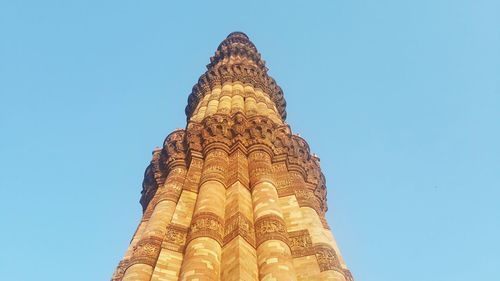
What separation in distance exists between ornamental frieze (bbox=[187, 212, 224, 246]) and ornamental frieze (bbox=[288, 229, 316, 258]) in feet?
4.37

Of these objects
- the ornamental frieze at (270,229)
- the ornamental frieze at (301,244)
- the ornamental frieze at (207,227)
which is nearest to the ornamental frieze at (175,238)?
the ornamental frieze at (207,227)

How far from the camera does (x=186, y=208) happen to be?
10.3m

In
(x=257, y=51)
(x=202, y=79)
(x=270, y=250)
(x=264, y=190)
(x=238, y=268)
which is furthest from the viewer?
(x=257, y=51)

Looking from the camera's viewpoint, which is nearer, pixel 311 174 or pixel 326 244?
pixel 326 244

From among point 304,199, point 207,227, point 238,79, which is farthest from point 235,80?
point 207,227

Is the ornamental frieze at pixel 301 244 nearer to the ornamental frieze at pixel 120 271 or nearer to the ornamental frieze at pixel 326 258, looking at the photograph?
the ornamental frieze at pixel 326 258

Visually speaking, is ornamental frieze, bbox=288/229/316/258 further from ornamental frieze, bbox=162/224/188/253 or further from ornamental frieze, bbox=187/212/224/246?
ornamental frieze, bbox=162/224/188/253

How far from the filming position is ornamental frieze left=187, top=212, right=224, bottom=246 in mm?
8578

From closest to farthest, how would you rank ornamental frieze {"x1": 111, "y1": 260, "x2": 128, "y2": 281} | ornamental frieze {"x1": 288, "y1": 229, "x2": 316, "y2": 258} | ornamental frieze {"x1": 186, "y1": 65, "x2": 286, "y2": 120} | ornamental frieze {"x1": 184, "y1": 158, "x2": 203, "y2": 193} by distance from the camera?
ornamental frieze {"x1": 288, "y1": 229, "x2": 316, "y2": 258}
ornamental frieze {"x1": 111, "y1": 260, "x2": 128, "y2": 281}
ornamental frieze {"x1": 184, "y1": 158, "x2": 203, "y2": 193}
ornamental frieze {"x1": 186, "y1": 65, "x2": 286, "y2": 120}

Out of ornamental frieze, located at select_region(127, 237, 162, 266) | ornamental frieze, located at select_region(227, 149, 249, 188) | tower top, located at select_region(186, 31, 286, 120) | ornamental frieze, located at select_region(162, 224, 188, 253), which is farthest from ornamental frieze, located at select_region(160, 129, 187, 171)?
tower top, located at select_region(186, 31, 286, 120)

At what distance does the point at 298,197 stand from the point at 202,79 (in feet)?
28.5

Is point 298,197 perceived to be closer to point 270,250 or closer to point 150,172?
point 270,250

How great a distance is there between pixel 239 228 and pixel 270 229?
556 mm

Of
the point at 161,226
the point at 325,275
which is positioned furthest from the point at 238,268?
the point at 161,226
